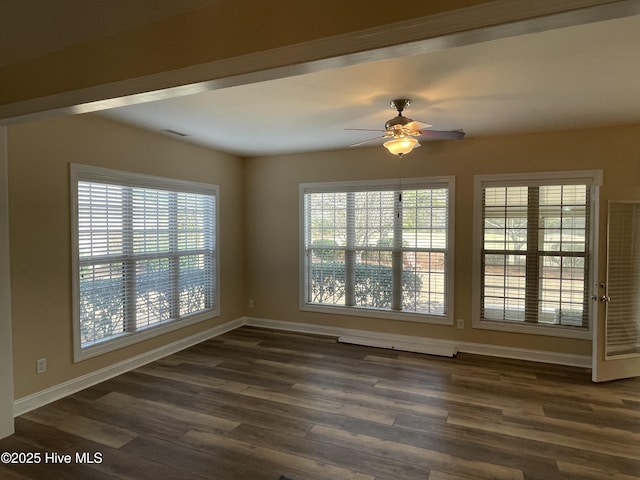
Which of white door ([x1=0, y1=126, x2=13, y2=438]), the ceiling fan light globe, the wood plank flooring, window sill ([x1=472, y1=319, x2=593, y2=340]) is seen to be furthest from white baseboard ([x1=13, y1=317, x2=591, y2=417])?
the ceiling fan light globe

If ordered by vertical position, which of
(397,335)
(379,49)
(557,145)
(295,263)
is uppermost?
(557,145)

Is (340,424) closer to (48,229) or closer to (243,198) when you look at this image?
(48,229)

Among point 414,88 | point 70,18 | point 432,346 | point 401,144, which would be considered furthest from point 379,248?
point 70,18

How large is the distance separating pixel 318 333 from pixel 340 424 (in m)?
2.43

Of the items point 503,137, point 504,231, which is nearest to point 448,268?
point 504,231

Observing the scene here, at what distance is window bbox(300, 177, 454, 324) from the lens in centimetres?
462

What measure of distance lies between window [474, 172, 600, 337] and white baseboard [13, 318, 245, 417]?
11.7 feet

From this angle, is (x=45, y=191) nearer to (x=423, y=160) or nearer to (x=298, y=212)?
(x=298, y=212)

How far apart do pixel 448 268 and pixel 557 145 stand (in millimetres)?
1799

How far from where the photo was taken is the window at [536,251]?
160 inches

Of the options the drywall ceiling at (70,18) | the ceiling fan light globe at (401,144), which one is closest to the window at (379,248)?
the ceiling fan light globe at (401,144)

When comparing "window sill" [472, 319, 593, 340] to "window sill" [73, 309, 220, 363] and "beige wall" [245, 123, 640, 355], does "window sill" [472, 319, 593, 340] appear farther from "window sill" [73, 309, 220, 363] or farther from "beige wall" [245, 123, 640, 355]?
"window sill" [73, 309, 220, 363]

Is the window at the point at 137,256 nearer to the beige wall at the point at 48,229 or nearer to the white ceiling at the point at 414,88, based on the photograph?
the beige wall at the point at 48,229

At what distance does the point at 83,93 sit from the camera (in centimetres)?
203
